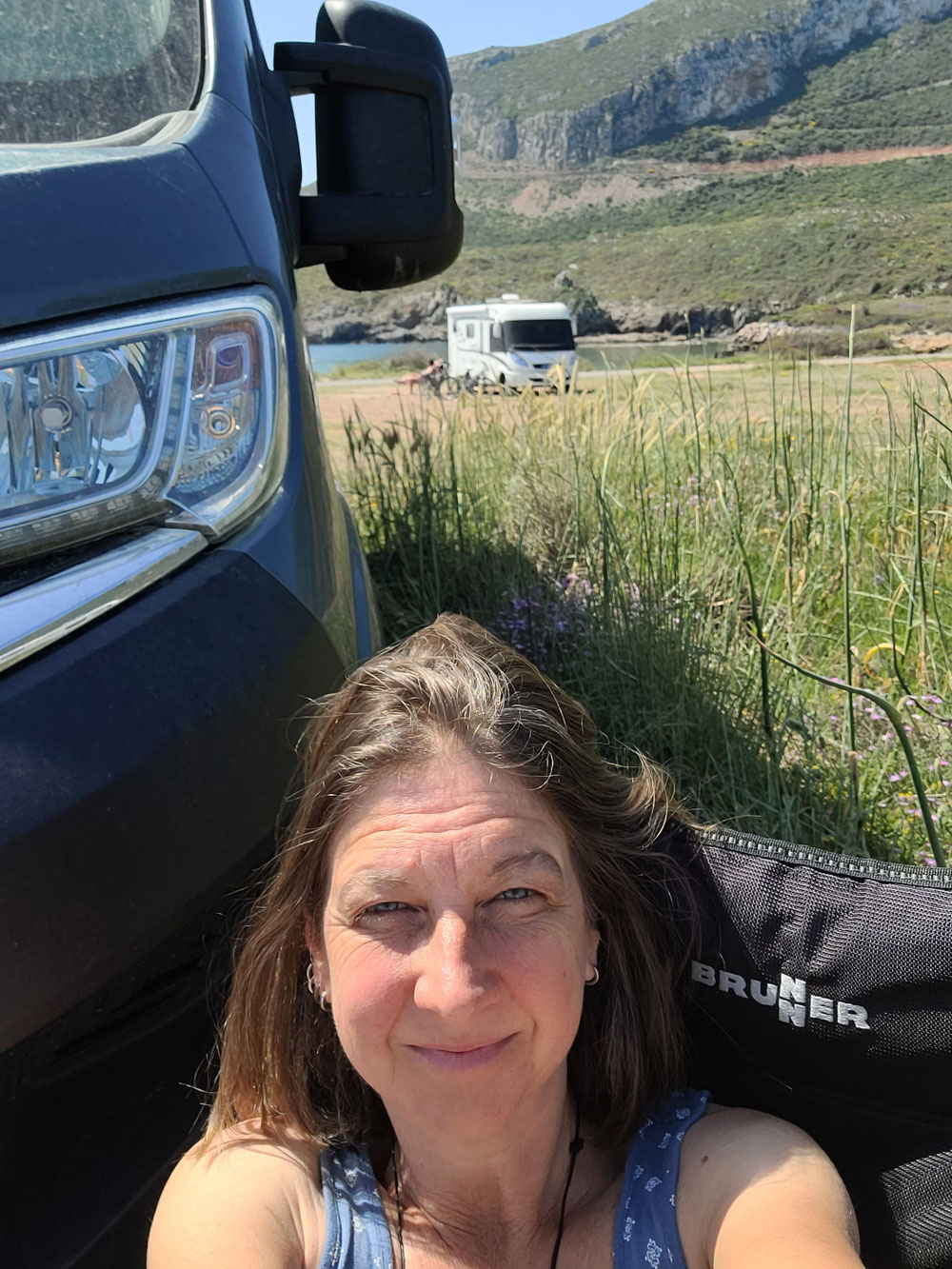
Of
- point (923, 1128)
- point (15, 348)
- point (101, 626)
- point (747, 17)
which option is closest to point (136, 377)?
point (15, 348)

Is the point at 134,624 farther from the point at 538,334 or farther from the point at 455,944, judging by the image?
the point at 538,334

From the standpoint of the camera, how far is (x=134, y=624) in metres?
1.16

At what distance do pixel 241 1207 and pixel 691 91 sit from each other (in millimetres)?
120665

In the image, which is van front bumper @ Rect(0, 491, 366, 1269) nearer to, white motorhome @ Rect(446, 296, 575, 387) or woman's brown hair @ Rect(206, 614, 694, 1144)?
woman's brown hair @ Rect(206, 614, 694, 1144)

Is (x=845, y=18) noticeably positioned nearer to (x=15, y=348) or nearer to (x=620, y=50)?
(x=620, y=50)

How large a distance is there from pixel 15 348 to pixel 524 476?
3.47m

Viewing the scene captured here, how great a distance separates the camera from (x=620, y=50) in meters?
113

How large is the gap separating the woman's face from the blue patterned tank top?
14cm

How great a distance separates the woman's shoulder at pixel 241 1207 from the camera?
4.10 feet

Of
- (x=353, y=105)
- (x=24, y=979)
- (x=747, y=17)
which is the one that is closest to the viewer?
→ (x=24, y=979)

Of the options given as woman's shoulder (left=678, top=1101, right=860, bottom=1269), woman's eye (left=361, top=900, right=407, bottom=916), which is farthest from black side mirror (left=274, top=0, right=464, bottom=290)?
woman's shoulder (left=678, top=1101, right=860, bottom=1269)

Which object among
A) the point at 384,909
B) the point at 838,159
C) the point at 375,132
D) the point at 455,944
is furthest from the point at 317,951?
the point at 838,159

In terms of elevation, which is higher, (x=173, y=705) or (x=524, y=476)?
(x=173, y=705)

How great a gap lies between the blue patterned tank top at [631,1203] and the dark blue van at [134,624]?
0.75ft
